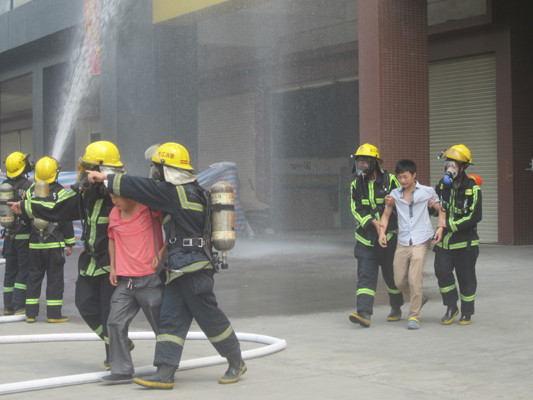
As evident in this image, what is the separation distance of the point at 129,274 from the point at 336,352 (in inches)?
74.0

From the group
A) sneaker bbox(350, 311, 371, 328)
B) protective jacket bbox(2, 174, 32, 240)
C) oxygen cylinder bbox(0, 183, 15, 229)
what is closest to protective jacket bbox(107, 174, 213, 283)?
sneaker bbox(350, 311, 371, 328)

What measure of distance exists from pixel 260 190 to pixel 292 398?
18.8 metres

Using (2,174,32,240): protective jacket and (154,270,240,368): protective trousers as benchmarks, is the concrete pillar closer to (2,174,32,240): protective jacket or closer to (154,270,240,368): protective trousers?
(2,174,32,240): protective jacket

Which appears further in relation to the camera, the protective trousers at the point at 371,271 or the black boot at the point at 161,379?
the protective trousers at the point at 371,271

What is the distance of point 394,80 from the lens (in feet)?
43.8

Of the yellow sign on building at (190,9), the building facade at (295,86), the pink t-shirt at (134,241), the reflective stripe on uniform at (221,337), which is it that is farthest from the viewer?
the yellow sign on building at (190,9)

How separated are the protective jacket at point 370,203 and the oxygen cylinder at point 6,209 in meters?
3.61

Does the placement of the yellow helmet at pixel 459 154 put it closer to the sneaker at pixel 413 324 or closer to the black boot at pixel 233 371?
the sneaker at pixel 413 324

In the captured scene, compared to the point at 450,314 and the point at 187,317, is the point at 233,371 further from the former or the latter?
the point at 450,314

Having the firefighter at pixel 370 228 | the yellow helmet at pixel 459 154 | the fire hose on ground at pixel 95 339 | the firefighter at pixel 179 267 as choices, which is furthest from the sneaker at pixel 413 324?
the firefighter at pixel 179 267

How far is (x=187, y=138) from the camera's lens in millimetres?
19406

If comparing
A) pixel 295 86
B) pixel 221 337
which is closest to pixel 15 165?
pixel 221 337

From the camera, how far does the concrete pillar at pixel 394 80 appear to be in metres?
13.1

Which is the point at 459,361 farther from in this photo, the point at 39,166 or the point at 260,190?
the point at 260,190
